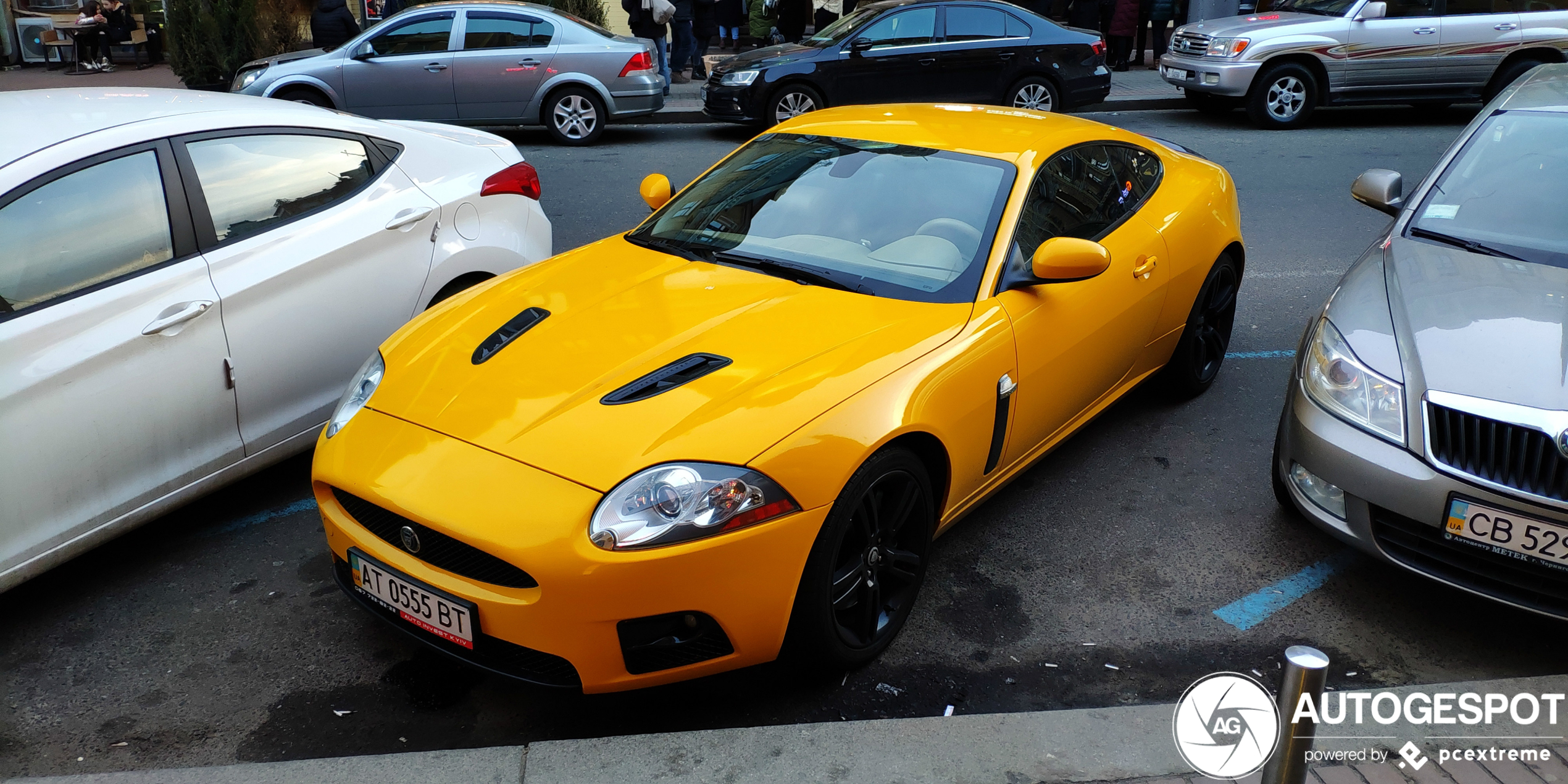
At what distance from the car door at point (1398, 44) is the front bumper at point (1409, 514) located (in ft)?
33.2

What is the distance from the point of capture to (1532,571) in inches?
126

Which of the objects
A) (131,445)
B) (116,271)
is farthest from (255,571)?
(116,271)

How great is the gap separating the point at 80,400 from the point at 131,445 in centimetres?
22

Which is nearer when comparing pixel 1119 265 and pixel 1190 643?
pixel 1190 643

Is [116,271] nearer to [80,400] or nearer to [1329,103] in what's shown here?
[80,400]

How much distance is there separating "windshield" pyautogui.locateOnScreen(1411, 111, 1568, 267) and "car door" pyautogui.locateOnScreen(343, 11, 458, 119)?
9446mm

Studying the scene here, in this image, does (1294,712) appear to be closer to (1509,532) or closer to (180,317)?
(1509,532)

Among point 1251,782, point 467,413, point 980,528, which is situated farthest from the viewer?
point 980,528

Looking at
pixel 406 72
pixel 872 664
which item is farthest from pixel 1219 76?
pixel 872 664

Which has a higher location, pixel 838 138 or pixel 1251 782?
pixel 838 138

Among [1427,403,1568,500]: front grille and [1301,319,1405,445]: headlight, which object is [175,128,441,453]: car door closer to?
[1301,319,1405,445]: headlight

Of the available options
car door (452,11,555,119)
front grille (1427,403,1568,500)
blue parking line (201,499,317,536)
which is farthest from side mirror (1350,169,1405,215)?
car door (452,11,555,119)

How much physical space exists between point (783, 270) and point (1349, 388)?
1.81m

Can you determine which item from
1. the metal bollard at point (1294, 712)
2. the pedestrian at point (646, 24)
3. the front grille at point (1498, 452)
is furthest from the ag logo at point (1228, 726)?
the pedestrian at point (646, 24)
